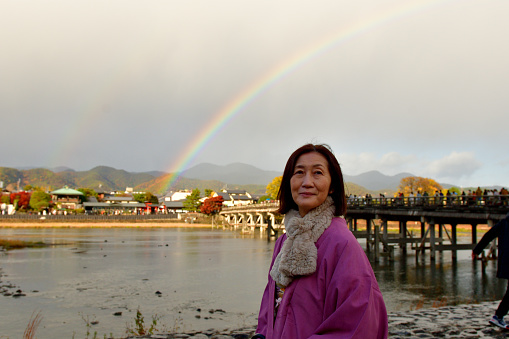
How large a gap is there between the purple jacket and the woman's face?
0.63ft

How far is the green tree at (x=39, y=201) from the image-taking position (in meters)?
95.1

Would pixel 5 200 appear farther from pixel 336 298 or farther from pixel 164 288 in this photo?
pixel 336 298

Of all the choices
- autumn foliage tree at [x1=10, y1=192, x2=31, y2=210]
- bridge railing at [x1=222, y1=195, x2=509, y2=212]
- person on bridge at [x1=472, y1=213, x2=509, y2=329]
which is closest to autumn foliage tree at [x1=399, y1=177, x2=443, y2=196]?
bridge railing at [x1=222, y1=195, x2=509, y2=212]

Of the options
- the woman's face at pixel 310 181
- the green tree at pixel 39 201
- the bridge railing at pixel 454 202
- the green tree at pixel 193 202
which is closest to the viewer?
the woman's face at pixel 310 181

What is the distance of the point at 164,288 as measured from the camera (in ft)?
58.0

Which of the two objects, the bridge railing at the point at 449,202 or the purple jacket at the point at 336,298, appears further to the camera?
the bridge railing at the point at 449,202

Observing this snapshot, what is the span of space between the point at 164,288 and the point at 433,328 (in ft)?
43.7

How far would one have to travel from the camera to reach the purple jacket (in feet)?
6.68

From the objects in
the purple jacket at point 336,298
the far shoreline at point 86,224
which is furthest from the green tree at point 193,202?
the purple jacket at point 336,298

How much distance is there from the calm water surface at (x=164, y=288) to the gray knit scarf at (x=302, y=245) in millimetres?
9036

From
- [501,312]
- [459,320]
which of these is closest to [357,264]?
[501,312]

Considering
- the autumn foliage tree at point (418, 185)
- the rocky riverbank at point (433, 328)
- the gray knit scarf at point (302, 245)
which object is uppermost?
the autumn foliage tree at point (418, 185)

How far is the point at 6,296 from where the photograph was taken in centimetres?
1494

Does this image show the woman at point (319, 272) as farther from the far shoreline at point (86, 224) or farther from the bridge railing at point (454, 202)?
the far shoreline at point (86, 224)
